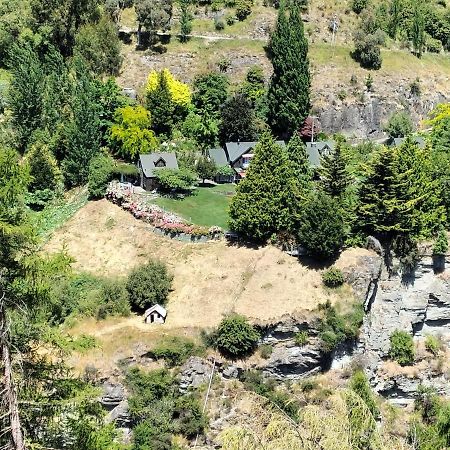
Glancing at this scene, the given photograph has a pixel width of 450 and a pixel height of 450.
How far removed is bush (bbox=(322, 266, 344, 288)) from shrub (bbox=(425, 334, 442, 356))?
9.47m

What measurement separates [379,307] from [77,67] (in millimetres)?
42993

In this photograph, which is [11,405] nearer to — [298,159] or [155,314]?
[155,314]

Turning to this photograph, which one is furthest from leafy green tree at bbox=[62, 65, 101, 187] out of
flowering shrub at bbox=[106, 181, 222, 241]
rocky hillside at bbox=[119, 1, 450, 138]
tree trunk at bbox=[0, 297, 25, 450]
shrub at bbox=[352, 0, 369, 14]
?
tree trunk at bbox=[0, 297, 25, 450]

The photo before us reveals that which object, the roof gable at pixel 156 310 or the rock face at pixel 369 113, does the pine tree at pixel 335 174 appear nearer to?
the roof gable at pixel 156 310

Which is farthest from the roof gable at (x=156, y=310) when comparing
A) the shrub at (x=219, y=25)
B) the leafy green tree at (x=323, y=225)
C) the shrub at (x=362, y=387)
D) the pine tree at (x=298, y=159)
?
the shrub at (x=219, y=25)

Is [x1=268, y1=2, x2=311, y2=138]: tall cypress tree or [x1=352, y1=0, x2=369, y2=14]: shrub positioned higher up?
[x1=352, y1=0, x2=369, y2=14]: shrub

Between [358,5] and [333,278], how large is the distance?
59740 millimetres

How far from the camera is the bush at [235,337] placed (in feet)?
152

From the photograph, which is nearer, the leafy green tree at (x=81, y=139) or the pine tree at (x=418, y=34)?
the leafy green tree at (x=81, y=139)

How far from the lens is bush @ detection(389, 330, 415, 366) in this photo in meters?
50.8

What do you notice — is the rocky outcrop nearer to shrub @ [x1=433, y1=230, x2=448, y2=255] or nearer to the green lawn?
shrub @ [x1=433, y1=230, x2=448, y2=255]

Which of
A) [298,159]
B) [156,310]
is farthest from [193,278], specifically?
[298,159]

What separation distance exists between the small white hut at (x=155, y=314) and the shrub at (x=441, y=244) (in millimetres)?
22083

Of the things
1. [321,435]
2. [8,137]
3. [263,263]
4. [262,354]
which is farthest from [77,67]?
[321,435]
